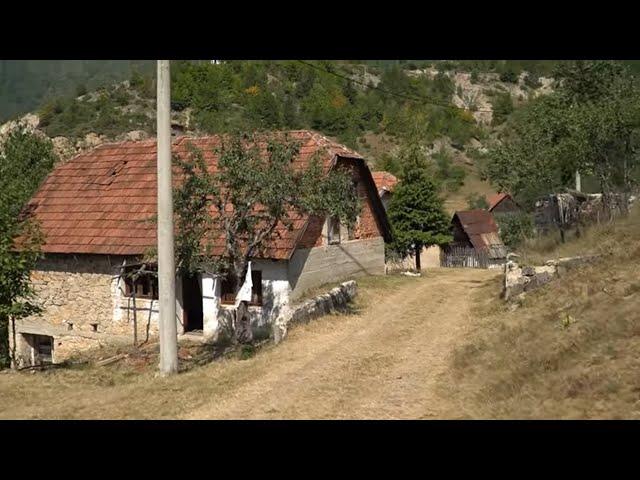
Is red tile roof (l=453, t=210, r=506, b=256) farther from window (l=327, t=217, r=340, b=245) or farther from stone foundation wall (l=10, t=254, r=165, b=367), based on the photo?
stone foundation wall (l=10, t=254, r=165, b=367)

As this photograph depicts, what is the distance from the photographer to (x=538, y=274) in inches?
556

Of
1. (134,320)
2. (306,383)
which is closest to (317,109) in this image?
(134,320)

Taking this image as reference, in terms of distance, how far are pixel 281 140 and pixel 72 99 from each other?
62.8m

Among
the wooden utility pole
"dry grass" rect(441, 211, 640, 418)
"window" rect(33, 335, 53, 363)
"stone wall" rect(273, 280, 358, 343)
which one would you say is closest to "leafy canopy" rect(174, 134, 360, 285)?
"stone wall" rect(273, 280, 358, 343)

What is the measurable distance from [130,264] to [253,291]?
11.8 ft

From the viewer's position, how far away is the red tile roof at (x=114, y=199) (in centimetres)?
1744

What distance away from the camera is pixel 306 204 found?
12.7 meters

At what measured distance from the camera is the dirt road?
792 centimetres

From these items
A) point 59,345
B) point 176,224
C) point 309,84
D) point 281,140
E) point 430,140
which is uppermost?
point 309,84

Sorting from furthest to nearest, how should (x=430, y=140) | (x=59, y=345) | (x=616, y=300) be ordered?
(x=430, y=140)
(x=59, y=345)
(x=616, y=300)

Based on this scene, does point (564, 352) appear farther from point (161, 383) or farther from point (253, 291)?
point (253, 291)

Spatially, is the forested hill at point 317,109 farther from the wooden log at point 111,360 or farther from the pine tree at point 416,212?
the wooden log at point 111,360
